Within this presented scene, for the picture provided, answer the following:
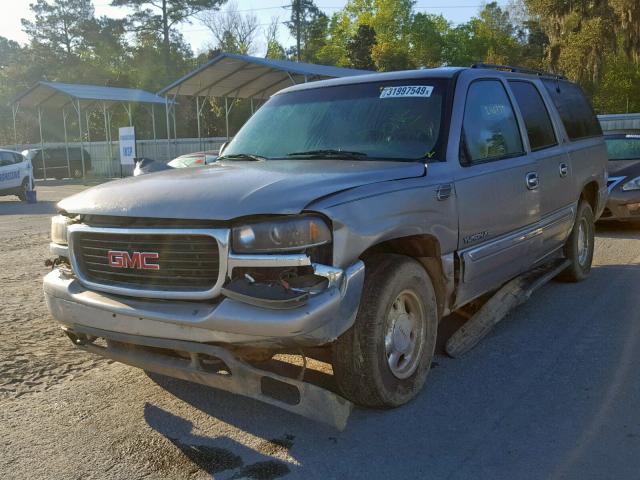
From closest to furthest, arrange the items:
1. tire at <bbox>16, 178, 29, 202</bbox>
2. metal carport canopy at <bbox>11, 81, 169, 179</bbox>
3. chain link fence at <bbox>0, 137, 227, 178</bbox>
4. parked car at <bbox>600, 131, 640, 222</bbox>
Answer: parked car at <bbox>600, 131, 640, 222</bbox>
tire at <bbox>16, 178, 29, 202</bbox>
metal carport canopy at <bbox>11, 81, 169, 179</bbox>
chain link fence at <bbox>0, 137, 227, 178</bbox>

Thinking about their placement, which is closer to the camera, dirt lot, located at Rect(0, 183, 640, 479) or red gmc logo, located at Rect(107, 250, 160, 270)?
dirt lot, located at Rect(0, 183, 640, 479)

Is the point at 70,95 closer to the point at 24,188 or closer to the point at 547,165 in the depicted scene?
the point at 24,188

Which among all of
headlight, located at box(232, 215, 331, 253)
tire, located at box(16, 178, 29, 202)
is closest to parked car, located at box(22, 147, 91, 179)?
tire, located at box(16, 178, 29, 202)

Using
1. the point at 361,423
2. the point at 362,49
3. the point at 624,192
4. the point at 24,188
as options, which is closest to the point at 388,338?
the point at 361,423

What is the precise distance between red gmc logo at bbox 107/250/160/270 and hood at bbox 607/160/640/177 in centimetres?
814

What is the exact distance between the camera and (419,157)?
382 cm

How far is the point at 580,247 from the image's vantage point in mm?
6309

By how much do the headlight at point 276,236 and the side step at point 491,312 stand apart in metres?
1.82

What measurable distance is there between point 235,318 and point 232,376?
34 cm

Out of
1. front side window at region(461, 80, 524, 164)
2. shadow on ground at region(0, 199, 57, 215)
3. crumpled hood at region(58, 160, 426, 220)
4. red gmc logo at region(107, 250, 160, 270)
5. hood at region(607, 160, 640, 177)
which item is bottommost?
shadow on ground at region(0, 199, 57, 215)

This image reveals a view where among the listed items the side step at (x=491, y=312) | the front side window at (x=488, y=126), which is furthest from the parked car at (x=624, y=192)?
the front side window at (x=488, y=126)

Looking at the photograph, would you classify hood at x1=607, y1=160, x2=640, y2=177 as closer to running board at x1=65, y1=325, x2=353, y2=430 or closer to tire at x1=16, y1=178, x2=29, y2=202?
running board at x1=65, y1=325, x2=353, y2=430

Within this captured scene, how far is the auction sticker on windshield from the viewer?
4195 millimetres

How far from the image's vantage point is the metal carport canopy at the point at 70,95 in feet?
94.0
